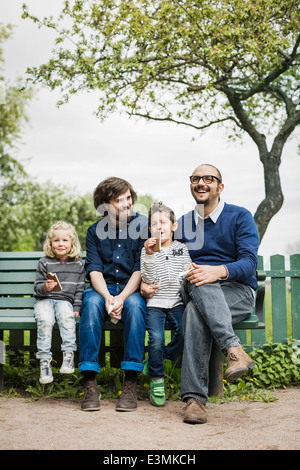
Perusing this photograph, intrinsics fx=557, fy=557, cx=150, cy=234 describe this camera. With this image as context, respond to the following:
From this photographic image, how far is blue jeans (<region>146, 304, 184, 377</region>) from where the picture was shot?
3.95 meters

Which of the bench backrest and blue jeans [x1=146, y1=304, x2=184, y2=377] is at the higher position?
the bench backrest

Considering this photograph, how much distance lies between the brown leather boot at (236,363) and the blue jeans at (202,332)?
52mm

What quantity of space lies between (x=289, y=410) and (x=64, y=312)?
1801 millimetres

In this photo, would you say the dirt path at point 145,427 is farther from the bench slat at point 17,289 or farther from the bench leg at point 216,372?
the bench slat at point 17,289

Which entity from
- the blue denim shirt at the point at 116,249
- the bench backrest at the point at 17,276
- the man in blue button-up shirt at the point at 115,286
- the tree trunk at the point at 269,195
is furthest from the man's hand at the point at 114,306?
the tree trunk at the point at 269,195

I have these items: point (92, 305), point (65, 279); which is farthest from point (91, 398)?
point (65, 279)

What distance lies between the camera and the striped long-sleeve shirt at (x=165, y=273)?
4.05 m

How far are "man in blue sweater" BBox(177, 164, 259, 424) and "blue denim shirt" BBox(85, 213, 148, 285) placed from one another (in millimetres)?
345

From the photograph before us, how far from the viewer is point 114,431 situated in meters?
3.34

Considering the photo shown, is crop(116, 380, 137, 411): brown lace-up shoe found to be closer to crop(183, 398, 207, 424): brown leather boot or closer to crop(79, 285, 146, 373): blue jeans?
crop(79, 285, 146, 373): blue jeans

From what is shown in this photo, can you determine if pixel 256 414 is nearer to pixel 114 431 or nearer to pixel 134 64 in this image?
pixel 114 431

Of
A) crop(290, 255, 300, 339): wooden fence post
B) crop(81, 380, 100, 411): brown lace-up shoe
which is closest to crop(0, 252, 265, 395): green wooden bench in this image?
crop(290, 255, 300, 339): wooden fence post

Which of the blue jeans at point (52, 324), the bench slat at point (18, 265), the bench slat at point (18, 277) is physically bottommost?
the blue jeans at point (52, 324)
